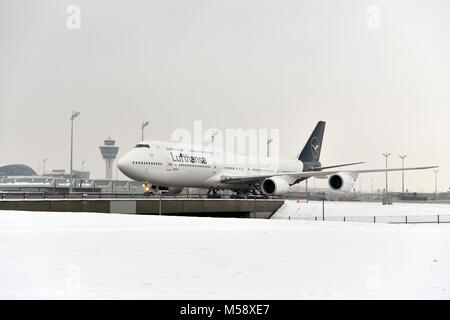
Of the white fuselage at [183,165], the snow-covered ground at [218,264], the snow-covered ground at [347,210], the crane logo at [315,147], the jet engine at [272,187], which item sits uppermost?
the crane logo at [315,147]

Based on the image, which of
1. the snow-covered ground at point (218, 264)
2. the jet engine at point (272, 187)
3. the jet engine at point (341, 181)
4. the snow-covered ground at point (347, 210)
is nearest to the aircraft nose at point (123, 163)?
the jet engine at point (272, 187)

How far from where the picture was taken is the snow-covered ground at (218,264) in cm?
891

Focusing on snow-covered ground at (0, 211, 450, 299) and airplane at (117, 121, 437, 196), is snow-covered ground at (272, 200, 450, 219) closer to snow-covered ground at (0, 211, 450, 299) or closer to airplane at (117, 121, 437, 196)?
airplane at (117, 121, 437, 196)

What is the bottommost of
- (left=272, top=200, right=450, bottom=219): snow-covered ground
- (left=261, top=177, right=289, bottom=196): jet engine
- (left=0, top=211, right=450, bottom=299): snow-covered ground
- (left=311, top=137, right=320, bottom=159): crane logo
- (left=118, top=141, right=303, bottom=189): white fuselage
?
(left=272, top=200, right=450, bottom=219): snow-covered ground

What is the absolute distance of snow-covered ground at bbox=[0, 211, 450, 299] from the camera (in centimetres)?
891

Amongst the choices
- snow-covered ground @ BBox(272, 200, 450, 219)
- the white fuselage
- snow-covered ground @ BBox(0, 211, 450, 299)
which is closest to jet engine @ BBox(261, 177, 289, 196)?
Answer: the white fuselage

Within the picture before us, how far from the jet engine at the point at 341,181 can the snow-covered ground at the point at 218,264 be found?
124 ft

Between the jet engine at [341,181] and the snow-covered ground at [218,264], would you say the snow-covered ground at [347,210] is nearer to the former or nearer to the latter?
the jet engine at [341,181]

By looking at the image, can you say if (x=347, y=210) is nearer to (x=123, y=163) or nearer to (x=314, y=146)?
(x=314, y=146)

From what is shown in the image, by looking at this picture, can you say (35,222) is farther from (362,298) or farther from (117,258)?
(362,298)

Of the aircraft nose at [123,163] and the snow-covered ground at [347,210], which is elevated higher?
the aircraft nose at [123,163]

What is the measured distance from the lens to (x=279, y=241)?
48.2 ft
